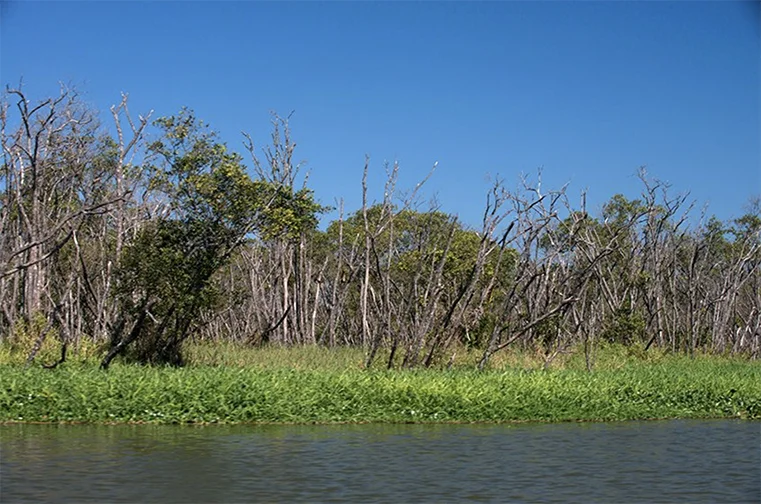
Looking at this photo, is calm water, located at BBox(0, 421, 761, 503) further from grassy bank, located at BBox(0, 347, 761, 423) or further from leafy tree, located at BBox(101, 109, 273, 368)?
leafy tree, located at BBox(101, 109, 273, 368)

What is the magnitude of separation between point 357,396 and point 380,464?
3680 millimetres

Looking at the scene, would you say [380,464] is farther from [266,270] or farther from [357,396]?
[266,270]

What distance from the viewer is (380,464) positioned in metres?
10.7

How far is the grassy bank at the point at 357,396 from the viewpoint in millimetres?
13531

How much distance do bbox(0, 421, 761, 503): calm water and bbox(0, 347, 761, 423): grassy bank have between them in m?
0.40

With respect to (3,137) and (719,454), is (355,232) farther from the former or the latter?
(719,454)

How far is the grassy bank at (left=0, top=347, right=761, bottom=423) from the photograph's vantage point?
13.5 meters

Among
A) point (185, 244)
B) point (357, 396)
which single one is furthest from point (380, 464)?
point (185, 244)

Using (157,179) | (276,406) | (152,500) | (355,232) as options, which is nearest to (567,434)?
(276,406)

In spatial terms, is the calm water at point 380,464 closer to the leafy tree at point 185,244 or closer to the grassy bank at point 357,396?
the grassy bank at point 357,396

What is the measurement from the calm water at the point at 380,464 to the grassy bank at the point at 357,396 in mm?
399

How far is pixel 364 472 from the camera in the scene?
403 inches

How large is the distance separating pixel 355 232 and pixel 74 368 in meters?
17.6

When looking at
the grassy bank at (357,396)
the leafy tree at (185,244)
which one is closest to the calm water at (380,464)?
the grassy bank at (357,396)
